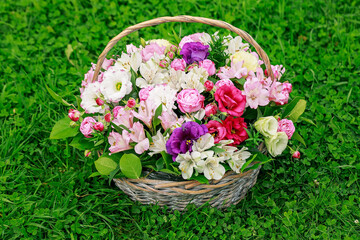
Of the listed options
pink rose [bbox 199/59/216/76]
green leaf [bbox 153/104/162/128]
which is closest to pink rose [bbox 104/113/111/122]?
green leaf [bbox 153/104/162/128]

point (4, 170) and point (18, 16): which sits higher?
point (18, 16)

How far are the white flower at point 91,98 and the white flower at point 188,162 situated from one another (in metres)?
0.51

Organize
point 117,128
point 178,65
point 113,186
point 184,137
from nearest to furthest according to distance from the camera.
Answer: point 184,137 < point 117,128 < point 178,65 < point 113,186

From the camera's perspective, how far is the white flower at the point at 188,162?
176cm

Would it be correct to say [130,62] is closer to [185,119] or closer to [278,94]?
[185,119]

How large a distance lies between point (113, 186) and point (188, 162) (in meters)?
0.77

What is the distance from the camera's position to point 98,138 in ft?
6.24

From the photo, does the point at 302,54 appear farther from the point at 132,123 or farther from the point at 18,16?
the point at 18,16

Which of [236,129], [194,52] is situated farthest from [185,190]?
[194,52]

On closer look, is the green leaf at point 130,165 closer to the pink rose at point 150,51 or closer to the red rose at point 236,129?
the red rose at point 236,129

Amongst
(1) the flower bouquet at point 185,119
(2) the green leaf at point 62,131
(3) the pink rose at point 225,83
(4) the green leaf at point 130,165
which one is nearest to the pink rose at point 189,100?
(1) the flower bouquet at point 185,119

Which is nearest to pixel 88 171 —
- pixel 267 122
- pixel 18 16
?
pixel 267 122

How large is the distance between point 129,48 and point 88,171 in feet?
2.64

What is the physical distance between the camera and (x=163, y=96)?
1.86 metres
